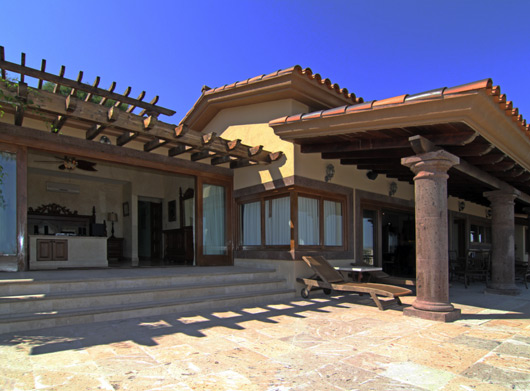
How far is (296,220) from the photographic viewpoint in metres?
7.48

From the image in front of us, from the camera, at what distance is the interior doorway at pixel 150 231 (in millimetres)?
13258

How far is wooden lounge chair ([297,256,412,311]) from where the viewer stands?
600 centimetres

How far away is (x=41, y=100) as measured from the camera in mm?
4855

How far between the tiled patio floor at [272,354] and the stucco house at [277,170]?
3.74 feet

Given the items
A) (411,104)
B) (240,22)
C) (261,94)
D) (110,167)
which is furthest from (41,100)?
(110,167)

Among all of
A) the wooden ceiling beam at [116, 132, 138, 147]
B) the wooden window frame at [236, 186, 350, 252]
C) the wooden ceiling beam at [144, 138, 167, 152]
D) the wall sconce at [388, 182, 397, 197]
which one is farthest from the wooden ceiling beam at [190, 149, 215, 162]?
the wall sconce at [388, 182, 397, 197]

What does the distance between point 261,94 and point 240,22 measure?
358 cm

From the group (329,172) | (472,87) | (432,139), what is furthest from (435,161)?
(329,172)

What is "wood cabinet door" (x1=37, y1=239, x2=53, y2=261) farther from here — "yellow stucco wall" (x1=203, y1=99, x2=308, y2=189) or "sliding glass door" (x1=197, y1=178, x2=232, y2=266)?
"yellow stucco wall" (x1=203, y1=99, x2=308, y2=189)

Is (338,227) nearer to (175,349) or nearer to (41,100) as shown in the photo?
(175,349)

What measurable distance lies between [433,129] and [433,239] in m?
1.59

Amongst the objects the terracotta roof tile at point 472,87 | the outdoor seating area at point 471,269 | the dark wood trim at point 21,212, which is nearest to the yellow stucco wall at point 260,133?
the terracotta roof tile at point 472,87

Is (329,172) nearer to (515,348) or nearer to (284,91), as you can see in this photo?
(284,91)

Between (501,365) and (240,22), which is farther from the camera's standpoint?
(240,22)
